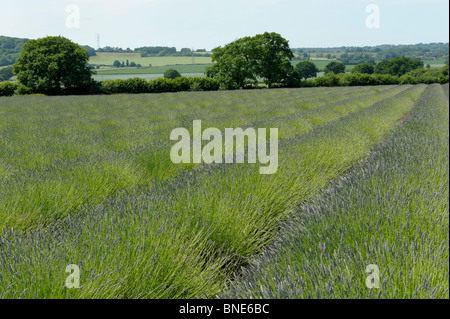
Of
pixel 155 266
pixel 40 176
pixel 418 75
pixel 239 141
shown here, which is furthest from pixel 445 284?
pixel 418 75

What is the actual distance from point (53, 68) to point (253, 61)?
26.6 metres

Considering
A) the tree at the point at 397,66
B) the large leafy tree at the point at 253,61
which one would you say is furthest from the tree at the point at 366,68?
the large leafy tree at the point at 253,61

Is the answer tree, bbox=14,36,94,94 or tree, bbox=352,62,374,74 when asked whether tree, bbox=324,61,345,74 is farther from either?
tree, bbox=14,36,94,94

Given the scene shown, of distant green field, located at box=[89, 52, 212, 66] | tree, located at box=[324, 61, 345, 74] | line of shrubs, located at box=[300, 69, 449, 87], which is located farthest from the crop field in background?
tree, located at box=[324, 61, 345, 74]

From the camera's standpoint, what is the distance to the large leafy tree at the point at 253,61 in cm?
5047

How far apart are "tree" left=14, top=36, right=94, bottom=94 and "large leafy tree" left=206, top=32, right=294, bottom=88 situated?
18.3 m

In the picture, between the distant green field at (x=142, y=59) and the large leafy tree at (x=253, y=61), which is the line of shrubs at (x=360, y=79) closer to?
the large leafy tree at (x=253, y=61)

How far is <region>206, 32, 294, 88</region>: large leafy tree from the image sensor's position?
166ft

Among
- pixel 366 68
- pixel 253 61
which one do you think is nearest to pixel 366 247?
pixel 253 61

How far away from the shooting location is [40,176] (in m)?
3.44

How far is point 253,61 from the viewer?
5191 centimetres

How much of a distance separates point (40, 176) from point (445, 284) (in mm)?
3359
